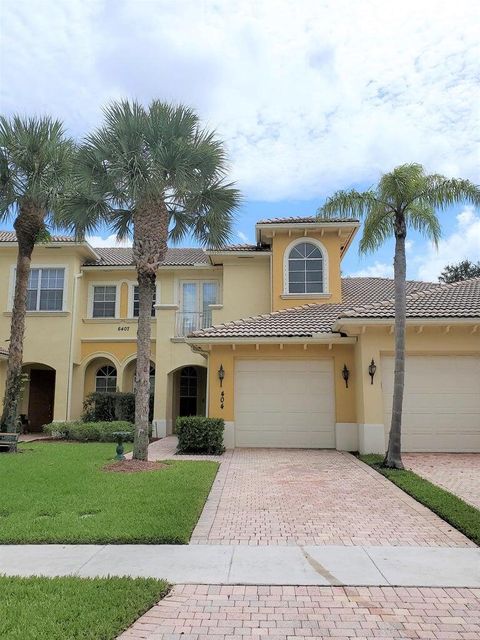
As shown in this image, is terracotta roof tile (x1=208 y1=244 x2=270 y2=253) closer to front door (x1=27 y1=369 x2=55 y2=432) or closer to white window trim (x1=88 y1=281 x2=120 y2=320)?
white window trim (x1=88 y1=281 x2=120 y2=320)

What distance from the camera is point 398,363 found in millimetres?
11781

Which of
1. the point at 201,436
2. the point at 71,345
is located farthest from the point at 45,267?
the point at 201,436

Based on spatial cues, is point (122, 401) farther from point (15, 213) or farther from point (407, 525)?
point (407, 525)

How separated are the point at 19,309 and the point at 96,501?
9322 millimetres

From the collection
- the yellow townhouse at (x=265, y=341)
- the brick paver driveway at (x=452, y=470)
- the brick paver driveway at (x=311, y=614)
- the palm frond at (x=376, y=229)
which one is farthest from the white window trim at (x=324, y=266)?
the brick paver driveway at (x=311, y=614)

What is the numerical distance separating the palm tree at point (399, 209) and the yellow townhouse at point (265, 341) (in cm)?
234

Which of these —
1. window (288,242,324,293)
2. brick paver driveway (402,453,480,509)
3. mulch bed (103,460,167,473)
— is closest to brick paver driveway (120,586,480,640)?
brick paver driveway (402,453,480,509)

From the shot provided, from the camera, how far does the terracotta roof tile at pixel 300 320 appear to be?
50.6ft

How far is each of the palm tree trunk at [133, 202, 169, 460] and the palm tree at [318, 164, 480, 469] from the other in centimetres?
401

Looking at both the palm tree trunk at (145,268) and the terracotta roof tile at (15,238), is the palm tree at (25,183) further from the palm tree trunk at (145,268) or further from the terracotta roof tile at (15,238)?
the terracotta roof tile at (15,238)

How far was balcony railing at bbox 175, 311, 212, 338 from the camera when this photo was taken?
21844 mm

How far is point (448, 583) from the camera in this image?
204 inches

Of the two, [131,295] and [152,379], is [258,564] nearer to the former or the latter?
[152,379]

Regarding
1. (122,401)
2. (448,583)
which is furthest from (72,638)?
(122,401)
